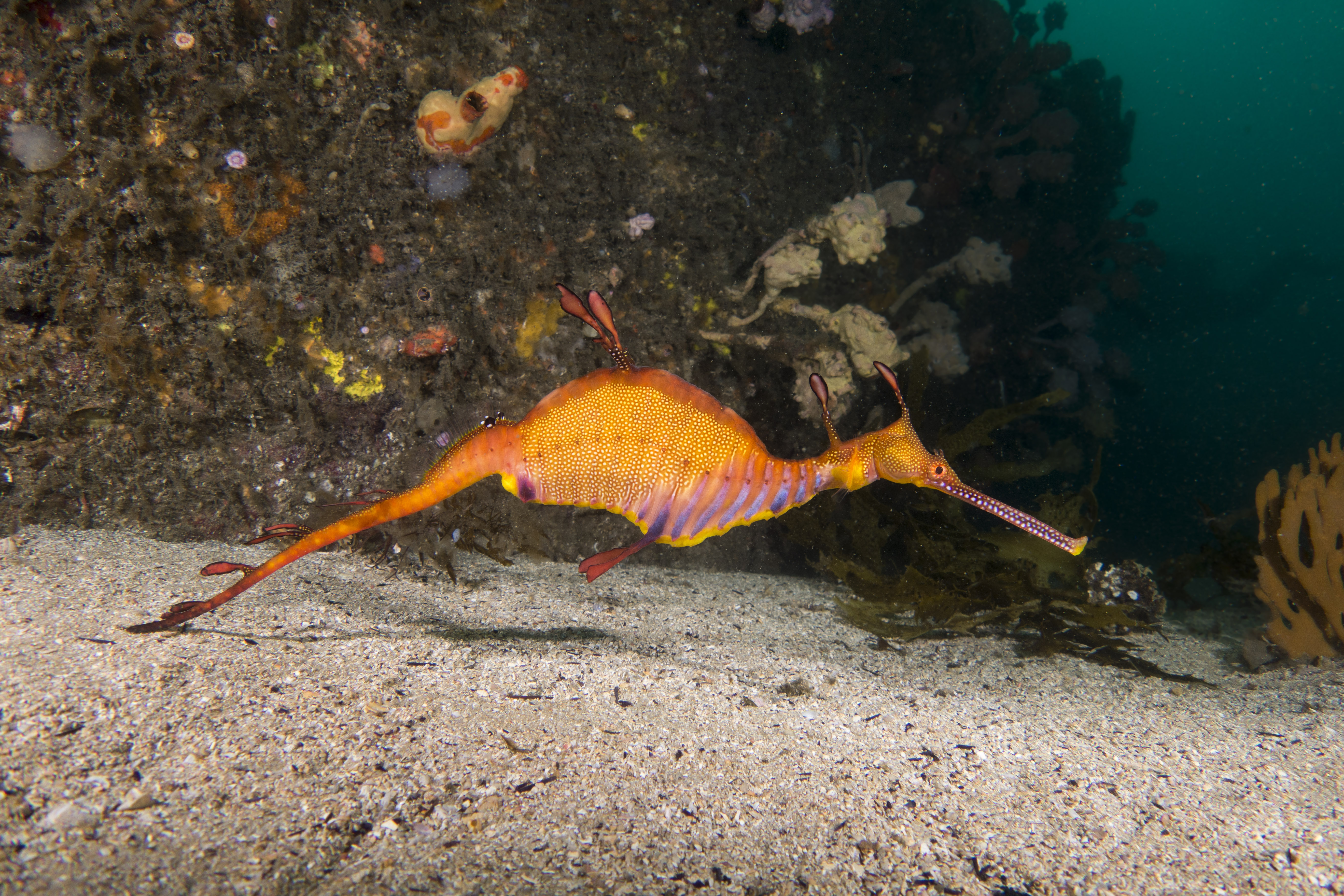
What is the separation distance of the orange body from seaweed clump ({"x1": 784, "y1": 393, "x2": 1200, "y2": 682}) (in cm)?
191

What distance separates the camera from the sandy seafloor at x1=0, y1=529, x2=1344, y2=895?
1453mm

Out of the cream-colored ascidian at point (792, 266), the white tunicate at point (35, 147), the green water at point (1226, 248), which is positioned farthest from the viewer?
the green water at point (1226, 248)

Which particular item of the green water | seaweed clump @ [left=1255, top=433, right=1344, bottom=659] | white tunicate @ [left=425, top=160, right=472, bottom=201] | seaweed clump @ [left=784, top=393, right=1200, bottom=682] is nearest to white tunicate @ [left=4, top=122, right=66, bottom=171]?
white tunicate @ [left=425, top=160, right=472, bottom=201]

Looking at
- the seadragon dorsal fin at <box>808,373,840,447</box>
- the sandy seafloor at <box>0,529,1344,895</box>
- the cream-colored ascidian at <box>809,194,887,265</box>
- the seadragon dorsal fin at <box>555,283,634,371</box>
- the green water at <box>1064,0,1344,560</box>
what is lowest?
the sandy seafloor at <box>0,529,1344,895</box>

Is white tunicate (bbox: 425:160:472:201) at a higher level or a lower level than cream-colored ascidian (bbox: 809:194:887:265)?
lower

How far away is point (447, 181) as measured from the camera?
3.62 meters

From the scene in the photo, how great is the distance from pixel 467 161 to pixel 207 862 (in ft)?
12.3

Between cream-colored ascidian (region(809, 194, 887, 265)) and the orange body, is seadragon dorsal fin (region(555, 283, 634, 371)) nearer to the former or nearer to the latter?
the orange body

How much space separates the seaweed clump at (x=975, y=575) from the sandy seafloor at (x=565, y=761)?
64 centimetres

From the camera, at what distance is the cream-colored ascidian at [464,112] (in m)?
3.39

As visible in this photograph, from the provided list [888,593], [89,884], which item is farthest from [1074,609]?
[89,884]

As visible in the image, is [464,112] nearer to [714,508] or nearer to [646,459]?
[646,459]

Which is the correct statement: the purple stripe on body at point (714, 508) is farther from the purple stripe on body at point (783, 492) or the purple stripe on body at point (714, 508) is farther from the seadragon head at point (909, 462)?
A: the seadragon head at point (909, 462)

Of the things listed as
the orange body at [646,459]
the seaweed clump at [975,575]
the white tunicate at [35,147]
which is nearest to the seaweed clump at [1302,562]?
the seaweed clump at [975,575]
